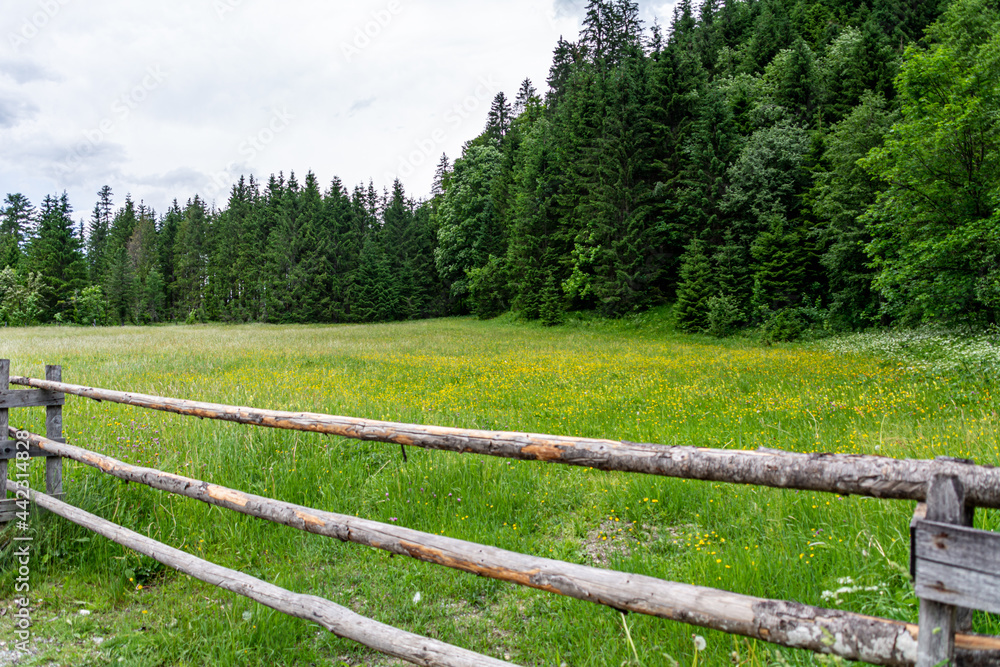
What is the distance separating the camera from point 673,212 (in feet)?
116

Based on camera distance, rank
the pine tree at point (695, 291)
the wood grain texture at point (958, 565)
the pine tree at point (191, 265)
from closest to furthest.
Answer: the wood grain texture at point (958, 565) → the pine tree at point (695, 291) → the pine tree at point (191, 265)

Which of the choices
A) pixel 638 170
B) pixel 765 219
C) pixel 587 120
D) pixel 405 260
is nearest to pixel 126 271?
pixel 405 260

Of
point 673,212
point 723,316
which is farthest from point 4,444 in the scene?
point 673,212

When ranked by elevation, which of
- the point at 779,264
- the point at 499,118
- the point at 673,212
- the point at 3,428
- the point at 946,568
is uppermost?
the point at 499,118

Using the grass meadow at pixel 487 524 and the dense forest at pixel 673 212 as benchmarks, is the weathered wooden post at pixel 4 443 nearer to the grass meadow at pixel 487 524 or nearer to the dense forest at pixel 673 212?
the grass meadow at pixel 487 524

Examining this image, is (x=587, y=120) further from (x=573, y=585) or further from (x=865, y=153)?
(x=573, y=585)

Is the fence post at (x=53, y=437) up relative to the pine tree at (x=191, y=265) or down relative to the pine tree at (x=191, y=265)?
down

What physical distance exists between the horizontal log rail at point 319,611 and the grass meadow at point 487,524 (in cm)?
37

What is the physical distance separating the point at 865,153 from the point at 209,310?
67.5 meters

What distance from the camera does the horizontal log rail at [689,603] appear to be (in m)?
1.70

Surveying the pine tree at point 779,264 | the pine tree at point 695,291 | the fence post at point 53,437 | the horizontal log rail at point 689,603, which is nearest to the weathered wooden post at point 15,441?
the fence post at point 53,437

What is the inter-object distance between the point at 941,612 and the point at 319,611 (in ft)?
9.16

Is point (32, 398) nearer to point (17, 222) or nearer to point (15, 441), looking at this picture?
point (15, 441)

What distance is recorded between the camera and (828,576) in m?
3.61
